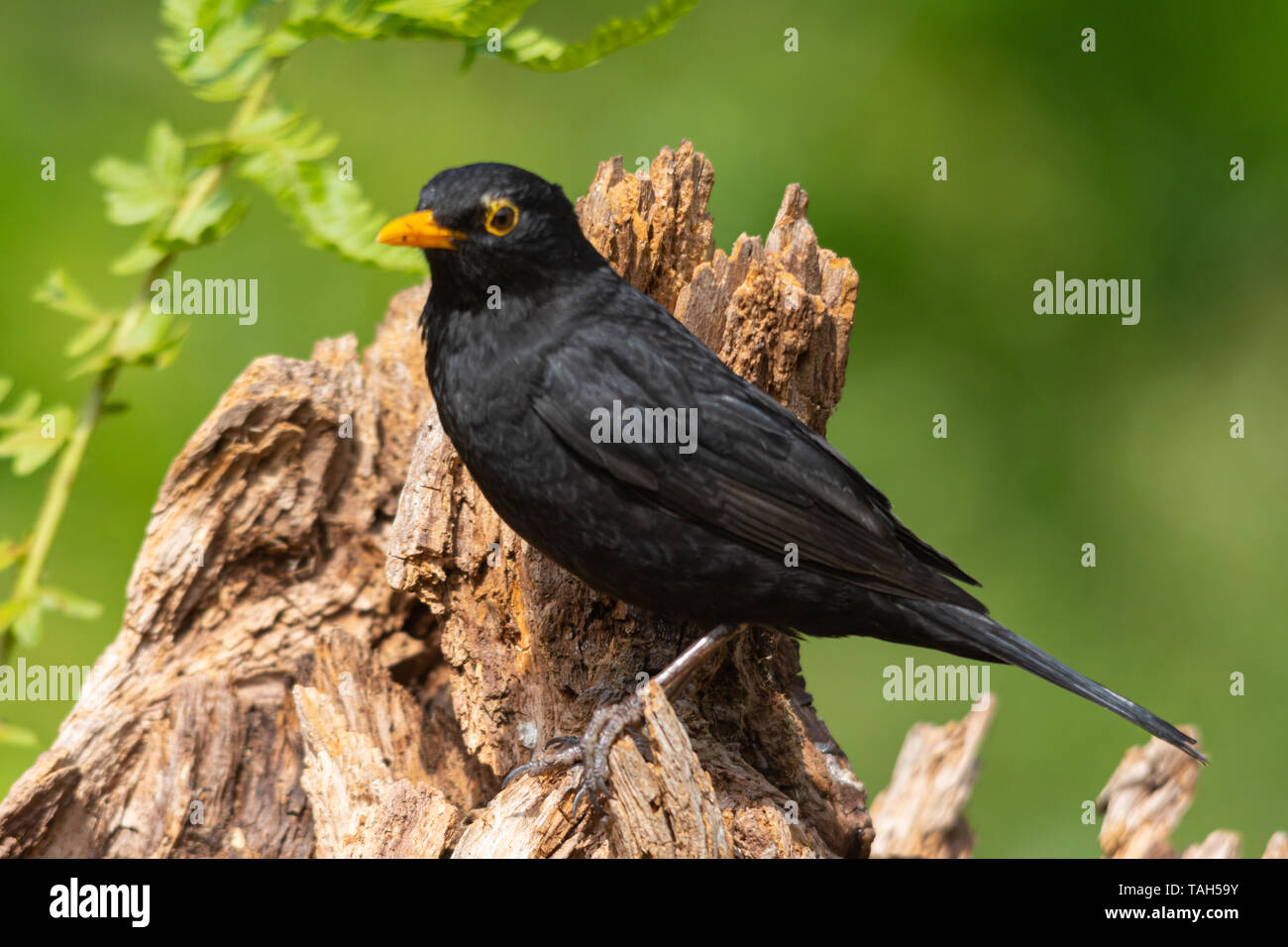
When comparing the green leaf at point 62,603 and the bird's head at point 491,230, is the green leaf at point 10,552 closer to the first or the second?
the green leaf at point 62,603

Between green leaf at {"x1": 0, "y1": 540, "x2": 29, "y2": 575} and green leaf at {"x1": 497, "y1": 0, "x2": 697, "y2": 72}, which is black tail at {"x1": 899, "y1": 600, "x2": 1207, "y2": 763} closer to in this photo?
green leaf at {"x1": 497, "y1": 0, "x2": 697, "y2": 72}

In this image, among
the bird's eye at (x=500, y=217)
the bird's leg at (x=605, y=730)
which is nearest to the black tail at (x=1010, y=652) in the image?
the bird's leg at (x=605, y=730)

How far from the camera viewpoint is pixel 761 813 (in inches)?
134

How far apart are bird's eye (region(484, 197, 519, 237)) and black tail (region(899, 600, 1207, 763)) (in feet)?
5.00

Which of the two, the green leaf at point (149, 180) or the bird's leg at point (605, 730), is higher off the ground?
the green leaf at point (149, 180)

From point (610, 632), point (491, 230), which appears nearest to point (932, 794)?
point (610, 632)

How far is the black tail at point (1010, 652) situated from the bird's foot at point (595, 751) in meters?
0.83

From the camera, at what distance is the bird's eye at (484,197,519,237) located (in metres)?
3.44

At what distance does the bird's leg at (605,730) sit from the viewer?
329 centimetres

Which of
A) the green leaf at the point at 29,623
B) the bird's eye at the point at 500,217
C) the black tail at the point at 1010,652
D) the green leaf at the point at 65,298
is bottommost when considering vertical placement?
the black tail at the point at 1010,652

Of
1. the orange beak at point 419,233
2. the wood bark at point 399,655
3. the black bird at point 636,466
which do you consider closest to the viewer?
the orange beak at point 419,233

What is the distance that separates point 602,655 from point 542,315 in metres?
1.03

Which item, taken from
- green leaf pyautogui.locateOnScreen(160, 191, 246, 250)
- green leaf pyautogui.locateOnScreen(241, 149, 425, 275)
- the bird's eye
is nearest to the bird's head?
the bird's eye

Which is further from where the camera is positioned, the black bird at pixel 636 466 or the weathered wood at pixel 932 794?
the weathered wood at pixel 932 794
